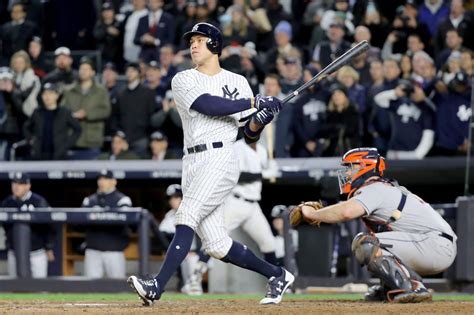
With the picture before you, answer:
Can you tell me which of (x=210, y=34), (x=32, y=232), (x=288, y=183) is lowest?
(x=32, y=232)

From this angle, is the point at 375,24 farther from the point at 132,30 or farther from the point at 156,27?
the point at 132,30

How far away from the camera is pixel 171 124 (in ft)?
43.3

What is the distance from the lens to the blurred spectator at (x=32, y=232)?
12422mm

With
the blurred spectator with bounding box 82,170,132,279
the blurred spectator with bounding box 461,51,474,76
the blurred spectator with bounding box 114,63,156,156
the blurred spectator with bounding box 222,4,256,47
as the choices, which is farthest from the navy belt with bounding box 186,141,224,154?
the blurred spectator with bounding box 222,4,256,47

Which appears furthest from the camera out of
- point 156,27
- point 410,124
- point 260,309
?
point 156,27

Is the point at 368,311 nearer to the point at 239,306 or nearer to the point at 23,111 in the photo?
the point at 239,306

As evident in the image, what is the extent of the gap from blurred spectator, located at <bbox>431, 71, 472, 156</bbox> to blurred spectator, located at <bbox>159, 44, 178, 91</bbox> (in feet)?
10.3

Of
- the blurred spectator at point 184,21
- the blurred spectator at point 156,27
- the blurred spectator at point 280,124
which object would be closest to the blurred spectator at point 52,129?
the blurred spectator at point 156,27

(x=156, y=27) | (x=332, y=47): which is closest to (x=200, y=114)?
(x=332, y=47)

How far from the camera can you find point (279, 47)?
13844mm

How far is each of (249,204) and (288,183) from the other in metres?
1.14

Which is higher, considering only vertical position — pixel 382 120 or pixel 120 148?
pixel 382 120

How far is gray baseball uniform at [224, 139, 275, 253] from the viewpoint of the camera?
11.5m

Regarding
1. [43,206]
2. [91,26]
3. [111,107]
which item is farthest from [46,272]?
[91,26]
